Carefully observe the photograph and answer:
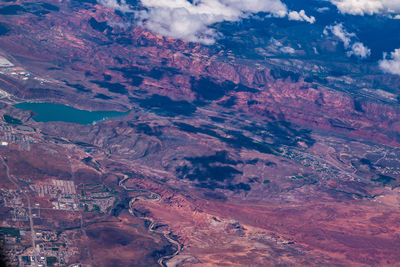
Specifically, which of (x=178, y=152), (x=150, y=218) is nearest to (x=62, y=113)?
(x=178, y=152)

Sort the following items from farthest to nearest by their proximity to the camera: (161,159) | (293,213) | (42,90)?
(42,90), (161,159), (293,213)

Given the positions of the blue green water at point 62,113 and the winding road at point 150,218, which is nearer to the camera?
the winding road at point 150,218

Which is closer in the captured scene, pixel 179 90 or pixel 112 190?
pixel 112 190

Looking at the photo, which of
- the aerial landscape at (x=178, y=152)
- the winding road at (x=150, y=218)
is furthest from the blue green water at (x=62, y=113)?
the winding road at (x=150, y=218)

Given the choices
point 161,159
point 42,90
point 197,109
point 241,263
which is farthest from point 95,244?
point 197,109

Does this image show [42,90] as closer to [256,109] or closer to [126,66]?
[126,66]

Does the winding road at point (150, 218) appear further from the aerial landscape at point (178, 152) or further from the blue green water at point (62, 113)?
the blue green water at point (62, 113)
